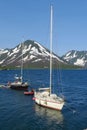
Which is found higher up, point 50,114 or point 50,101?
point 50,101

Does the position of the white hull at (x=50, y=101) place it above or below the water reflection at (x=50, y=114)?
above

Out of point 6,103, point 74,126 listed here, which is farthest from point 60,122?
point 6,103

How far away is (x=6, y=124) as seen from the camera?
182 ft

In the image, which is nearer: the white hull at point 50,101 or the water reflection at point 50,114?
the water reflection at point 50,114

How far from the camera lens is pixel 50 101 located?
221 feet

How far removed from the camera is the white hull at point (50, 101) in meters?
65.5

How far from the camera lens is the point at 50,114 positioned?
63.9 m

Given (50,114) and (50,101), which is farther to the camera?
(50,101)

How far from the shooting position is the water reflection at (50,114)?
59156 mm

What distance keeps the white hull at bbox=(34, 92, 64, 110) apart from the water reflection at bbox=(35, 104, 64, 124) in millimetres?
1059

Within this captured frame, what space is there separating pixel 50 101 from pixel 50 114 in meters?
4.09

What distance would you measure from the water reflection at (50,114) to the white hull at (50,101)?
1059 mm

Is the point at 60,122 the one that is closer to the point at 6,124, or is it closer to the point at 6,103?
the point at 6,124

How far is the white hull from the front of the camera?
6550cm
